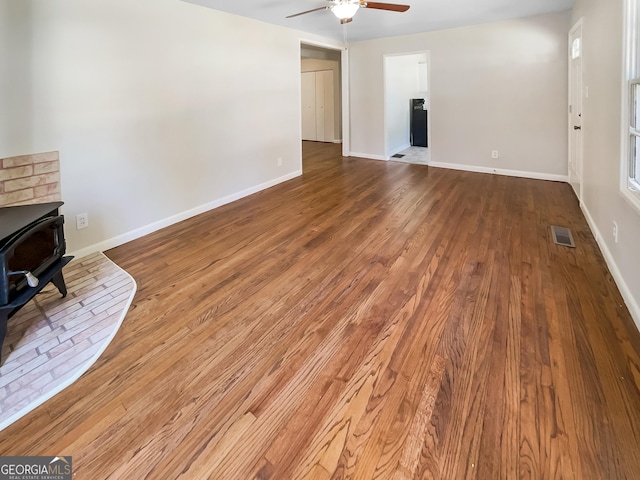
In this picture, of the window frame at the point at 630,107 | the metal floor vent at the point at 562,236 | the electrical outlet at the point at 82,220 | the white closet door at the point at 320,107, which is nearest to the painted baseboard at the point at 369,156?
the white closet door at the point at 320,107

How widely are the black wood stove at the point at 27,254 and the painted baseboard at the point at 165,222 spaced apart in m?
0.91

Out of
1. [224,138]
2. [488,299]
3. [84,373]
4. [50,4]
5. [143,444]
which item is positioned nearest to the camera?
[143,444]

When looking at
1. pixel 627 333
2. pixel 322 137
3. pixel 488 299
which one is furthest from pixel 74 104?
pixel 322 137

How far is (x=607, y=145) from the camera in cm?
284

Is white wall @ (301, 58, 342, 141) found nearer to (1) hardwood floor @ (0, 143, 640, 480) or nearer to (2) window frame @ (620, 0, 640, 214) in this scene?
(1) hardwood floor @ (0, 143, 640, 480)

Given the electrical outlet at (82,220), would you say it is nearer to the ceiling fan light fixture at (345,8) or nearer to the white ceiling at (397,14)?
the white ceiling at (397,14)

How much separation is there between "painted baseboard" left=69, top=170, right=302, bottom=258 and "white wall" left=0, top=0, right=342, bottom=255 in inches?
0.8

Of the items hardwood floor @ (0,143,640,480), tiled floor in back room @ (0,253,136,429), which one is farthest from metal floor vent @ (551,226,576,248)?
tiled floor in back room @ (0,253,136,429)

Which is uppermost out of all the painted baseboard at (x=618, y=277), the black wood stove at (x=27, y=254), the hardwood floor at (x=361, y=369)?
the black wood stove at (x=27, y=254)

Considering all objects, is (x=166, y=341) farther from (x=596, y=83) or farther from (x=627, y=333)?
(x=596, y=83)

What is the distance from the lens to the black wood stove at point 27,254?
1840 mm

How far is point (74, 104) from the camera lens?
3.10m

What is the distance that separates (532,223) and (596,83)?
1357 mm

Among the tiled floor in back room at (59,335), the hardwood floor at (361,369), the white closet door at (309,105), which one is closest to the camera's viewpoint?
the hardwood floor at (361,369)
